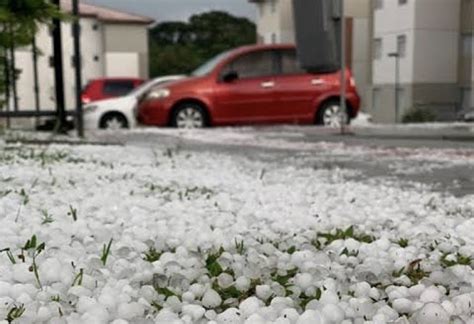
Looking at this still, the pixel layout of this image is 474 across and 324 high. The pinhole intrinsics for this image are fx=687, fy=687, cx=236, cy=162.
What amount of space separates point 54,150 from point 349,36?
30.9 m

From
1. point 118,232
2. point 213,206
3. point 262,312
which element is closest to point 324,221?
point 213,206

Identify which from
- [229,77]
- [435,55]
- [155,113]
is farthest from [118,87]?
[435,55]

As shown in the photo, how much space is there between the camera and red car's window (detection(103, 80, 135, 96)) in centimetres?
1767

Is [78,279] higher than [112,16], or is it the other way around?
[112,16]

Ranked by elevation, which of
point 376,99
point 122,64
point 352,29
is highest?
point 352,29

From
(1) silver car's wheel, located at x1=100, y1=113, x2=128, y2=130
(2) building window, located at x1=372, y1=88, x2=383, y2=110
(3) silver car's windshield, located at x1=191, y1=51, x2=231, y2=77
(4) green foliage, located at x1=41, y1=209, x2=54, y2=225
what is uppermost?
(3) silver car's windshield, located at x1=191, y1=51, x2=231, y2=77

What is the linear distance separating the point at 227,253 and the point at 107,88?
15.9m

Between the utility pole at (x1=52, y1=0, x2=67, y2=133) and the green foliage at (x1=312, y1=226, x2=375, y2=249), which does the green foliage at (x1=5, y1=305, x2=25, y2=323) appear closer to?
the green foliage at (x1=312, y1=226, x2=375, y2=249)

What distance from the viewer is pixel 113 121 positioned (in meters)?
13.4

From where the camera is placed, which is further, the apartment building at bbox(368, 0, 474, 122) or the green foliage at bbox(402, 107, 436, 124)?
the apartment building at bbox(368, 0, 474, 122)

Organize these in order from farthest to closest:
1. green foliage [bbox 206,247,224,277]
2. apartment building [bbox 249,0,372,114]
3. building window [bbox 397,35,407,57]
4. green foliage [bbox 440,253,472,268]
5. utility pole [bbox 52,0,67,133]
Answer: apartment building [bbox 249,0,372,114]
building window [bbox 397,35,407,57]
utility pole [bbox 52,0,67,133]
green foliage [bbox 440,253,472,268]
green foliage [bbox 206,247,224,277]

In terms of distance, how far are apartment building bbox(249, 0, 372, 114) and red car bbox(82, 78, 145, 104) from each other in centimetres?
1341

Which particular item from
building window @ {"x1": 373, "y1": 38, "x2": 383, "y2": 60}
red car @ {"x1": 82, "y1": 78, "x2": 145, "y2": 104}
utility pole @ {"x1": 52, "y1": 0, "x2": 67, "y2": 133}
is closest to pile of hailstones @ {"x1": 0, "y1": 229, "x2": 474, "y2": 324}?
utility pole @ {"x1": 52, "y1": 0, "x2": 67, "y2": 133}

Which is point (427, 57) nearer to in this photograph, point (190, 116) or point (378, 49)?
point (378, 49)
